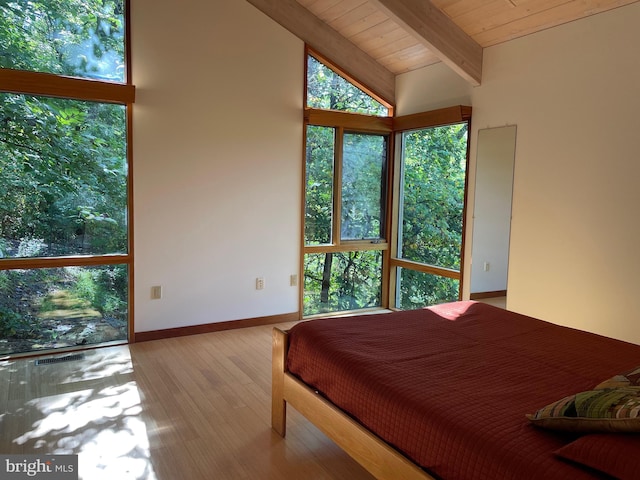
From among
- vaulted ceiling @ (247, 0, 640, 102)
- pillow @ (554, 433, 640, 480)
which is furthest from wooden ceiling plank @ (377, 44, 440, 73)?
pillow @ (554, 433, 640, 480)

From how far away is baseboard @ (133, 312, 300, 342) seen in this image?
420 centimetres

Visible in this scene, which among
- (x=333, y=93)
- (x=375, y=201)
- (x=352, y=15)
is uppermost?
(x=352, y=15)

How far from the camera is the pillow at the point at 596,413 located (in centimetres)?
138

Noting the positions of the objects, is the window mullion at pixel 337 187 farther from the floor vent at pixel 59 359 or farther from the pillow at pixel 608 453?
the pillow at pixel 608 453

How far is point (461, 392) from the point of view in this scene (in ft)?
5.97

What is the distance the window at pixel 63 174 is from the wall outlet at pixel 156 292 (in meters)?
0.20

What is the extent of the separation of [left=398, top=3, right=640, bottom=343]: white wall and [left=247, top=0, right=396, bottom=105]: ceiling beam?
1251 millimetres

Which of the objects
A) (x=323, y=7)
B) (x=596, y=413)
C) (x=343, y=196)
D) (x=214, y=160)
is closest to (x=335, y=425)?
(x=596, y=413)

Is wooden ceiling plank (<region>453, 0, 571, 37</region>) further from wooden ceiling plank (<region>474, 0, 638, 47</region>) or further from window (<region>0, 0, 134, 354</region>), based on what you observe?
window (<region>0, 0, 134, 354</region>)

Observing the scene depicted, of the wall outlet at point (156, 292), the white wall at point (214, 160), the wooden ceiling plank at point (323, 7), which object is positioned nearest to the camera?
the white wall at point (214, 160)

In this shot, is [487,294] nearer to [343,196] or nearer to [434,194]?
[434,194]

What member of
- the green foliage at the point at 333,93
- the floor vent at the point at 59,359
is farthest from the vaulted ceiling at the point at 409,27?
the floor vent at the point at 59,359

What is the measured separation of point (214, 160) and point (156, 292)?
127cm

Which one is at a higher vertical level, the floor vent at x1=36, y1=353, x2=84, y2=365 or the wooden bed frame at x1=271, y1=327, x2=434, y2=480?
the wooden bed frame at x1=271, y1=327, x2=434, y2=480
